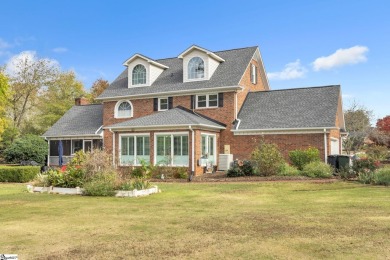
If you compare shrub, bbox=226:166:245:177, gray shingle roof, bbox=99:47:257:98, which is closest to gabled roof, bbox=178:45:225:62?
gray shingle roof, bbox=99:47:257:98

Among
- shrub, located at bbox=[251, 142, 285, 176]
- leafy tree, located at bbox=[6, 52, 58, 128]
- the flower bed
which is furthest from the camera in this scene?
leafy tree, located at bbox=[6, 52, 58, 128]

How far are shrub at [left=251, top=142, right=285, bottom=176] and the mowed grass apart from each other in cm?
619

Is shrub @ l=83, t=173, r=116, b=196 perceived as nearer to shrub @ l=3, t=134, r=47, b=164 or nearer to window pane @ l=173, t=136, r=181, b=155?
window pane @ l=173, t=136, r=181, b=155

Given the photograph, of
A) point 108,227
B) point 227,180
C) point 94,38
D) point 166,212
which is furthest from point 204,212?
point 94,38

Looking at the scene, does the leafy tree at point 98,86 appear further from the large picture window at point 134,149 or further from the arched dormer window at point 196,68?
the large picture window at point 134,149

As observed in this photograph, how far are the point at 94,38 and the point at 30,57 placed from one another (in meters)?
30.2

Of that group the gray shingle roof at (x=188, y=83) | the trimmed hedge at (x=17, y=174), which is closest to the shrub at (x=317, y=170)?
the gray shingle roof at (x=188, y=83)

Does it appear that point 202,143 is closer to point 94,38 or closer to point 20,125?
point 94,38

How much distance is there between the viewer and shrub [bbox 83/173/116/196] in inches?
554

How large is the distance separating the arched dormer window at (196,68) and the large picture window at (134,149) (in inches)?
281

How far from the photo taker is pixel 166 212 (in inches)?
403

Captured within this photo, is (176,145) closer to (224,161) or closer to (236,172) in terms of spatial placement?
(224,161)

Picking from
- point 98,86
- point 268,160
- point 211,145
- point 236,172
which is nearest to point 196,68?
point 211,145

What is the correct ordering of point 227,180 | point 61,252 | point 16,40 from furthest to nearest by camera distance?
point 16,40 < point 227,180 < point 61,252
